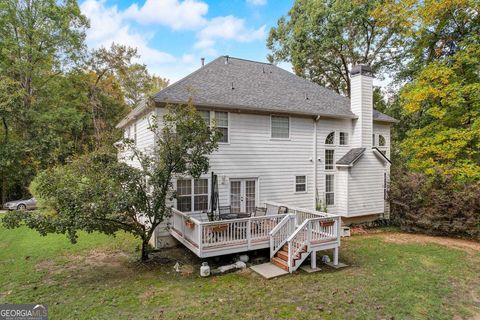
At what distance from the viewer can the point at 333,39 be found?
1900 centimetres

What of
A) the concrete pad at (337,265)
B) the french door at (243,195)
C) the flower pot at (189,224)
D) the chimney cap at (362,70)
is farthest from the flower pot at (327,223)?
the chimney cap at (362,70)

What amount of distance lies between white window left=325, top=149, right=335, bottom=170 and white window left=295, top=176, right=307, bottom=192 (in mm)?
1431

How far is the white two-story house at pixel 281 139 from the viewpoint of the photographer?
33.4 ft

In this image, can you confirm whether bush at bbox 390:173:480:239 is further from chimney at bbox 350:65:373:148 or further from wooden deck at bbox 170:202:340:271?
wooden deck at bbox 170:202:340:271

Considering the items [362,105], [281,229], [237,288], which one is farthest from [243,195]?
[362,105]

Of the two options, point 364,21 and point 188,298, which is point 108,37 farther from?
point 188,298

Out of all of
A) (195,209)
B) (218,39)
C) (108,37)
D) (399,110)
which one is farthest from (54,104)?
(399,110)

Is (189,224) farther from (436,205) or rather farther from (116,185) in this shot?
(436,205)

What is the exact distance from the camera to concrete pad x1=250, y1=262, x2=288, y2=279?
7.19 metres

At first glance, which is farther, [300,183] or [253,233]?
[300,183]

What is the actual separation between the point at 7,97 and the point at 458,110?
26331 millimetres

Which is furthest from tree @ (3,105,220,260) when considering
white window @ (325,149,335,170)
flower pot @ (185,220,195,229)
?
white window @ (325,149,335,170)

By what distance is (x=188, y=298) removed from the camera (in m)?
5.86

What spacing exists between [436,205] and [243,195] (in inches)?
348
